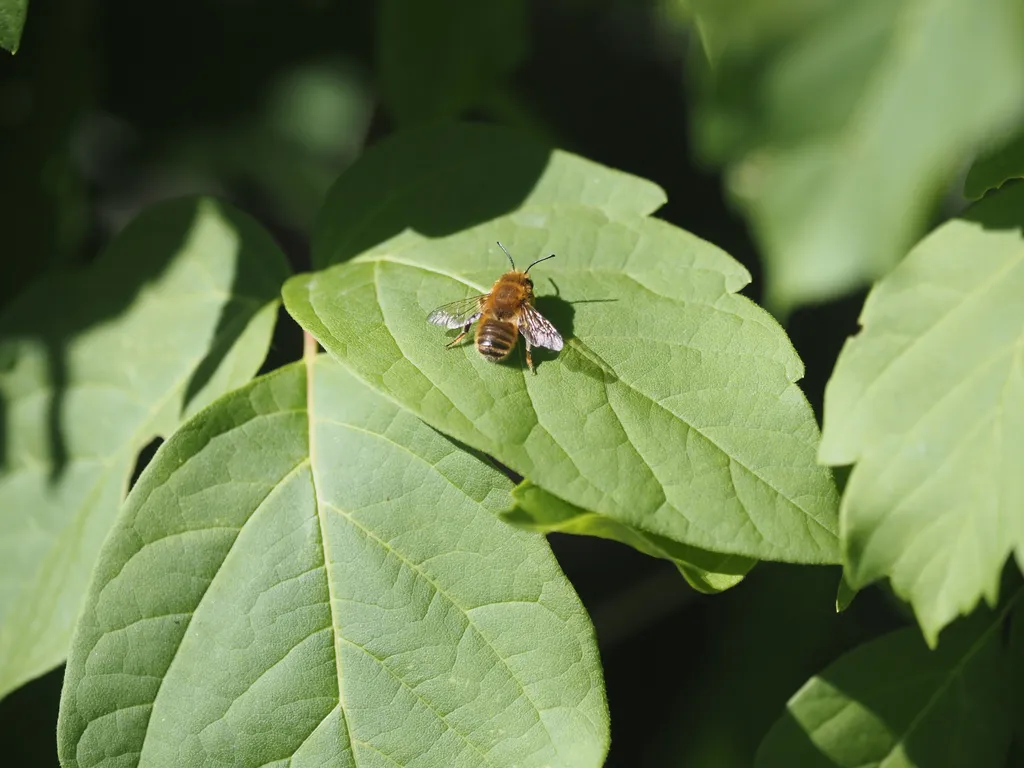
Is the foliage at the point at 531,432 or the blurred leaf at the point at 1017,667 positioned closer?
the foliage at the point at 531,432

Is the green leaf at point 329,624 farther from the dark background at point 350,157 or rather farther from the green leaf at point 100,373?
the dark background at point 350,157

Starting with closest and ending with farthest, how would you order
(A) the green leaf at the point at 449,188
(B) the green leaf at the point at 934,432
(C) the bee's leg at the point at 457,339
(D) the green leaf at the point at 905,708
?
(B) the green leaf at the point at 934,432 → (C) the bee's leg at the point at 457,339 → (D) the green leaf at the point at 905,708 → (A) the green leaf at the point at 449,188

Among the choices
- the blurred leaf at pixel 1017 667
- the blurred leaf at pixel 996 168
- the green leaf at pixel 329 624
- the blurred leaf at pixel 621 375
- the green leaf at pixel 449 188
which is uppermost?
the green leaf at pixel 449 188

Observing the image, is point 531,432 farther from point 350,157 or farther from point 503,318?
point 350,157

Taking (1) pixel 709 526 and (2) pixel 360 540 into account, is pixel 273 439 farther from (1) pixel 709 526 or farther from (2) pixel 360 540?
(1) pixel 709 526

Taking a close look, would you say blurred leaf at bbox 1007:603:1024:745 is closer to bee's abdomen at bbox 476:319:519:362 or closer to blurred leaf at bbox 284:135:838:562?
blurred leaf at bbox 284:135:838:562

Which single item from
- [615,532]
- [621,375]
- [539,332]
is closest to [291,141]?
[539,332]

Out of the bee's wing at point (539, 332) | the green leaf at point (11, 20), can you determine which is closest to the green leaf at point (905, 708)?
the bee's wing at point (539, 332)

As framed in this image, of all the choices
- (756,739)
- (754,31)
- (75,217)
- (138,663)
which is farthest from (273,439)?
(756,739)
